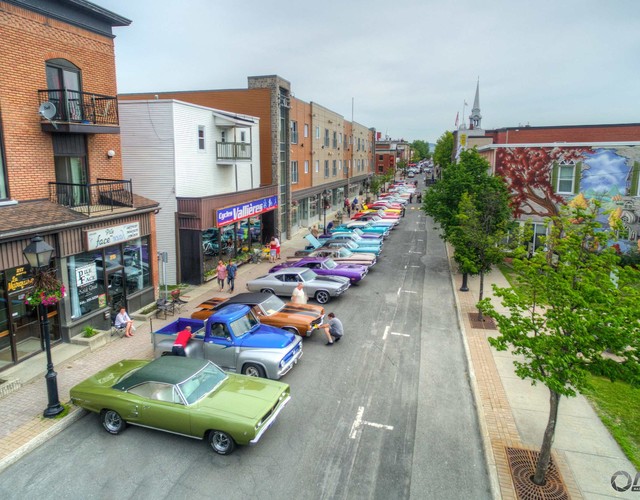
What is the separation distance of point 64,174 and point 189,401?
34.2 ft

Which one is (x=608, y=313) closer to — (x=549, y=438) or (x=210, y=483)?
(x=549, y=438)

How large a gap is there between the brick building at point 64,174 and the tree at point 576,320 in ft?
40.3

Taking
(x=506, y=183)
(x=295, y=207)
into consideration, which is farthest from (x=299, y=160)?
(x=506, y=183)

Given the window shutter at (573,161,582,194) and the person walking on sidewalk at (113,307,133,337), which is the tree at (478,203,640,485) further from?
the window shutter at (573,161,582,194)

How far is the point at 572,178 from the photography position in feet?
83.0

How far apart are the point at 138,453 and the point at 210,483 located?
189 centimetres

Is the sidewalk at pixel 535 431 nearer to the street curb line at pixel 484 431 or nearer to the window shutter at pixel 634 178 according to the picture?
the street curb line at pixel 484 431

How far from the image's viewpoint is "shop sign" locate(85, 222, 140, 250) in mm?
15047

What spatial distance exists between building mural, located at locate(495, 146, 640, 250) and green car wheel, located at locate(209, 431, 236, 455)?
66.3 feet

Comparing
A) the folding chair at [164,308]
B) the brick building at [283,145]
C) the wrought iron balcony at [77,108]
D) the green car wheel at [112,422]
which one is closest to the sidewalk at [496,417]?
the green car wheel at [112,422]

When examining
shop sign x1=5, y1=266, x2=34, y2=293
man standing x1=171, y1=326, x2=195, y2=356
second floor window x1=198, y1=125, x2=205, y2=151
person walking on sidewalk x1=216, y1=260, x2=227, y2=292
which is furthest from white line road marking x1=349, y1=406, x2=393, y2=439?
second floor window x1=198, y1=125, x2=205, y2=151

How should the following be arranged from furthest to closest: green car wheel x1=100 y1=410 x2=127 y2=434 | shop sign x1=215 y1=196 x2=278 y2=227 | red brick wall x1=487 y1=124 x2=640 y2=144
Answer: red brick wall x1=487 y1=124 x2=640 y2=144, shop sign x1=215 y1=196 x2=278 y2=227, green car wheel x1=100 y1=410 x2=127 y2=434

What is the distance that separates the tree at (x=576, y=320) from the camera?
7.30m

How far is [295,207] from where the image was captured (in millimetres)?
36750
